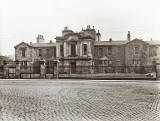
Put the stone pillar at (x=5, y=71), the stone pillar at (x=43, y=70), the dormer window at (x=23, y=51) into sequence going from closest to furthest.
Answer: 1. the stone pillar at (x=43, y=70)
2. the stone pillar at (x=5, y=71)
3. the dormer window at (x=23, y=51)

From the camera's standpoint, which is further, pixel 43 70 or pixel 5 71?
pixel 5 71

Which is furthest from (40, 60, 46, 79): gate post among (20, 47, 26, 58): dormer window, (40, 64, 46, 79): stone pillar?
(20, 47, 26, 58): dormer window

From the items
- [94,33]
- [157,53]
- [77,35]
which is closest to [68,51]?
[77,35]

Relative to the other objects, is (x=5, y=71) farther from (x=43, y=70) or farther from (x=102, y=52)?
(x=102, y=52)

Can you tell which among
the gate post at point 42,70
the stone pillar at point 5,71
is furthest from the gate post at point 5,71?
the gate post at point 42,70

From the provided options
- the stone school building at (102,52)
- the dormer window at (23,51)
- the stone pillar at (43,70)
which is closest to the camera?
the stone pillar at (43,70)

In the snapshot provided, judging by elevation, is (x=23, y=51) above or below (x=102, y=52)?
above

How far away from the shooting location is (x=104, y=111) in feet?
25.8

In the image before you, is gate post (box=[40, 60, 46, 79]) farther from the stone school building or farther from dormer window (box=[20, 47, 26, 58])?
dormer window (box=[20, 47, 26, 58])

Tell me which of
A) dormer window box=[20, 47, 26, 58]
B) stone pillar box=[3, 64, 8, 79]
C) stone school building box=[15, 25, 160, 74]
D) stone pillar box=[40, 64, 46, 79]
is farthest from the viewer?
dormer window box=[20, 47, 26, 58]

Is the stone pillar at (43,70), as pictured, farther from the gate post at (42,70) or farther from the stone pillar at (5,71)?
the stone pillar at (5,71)

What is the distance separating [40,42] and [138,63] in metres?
23.7

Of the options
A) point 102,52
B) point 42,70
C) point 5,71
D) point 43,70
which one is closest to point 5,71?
point 5,71

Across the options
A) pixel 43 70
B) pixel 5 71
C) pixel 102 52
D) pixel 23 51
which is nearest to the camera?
pixel 43 70
